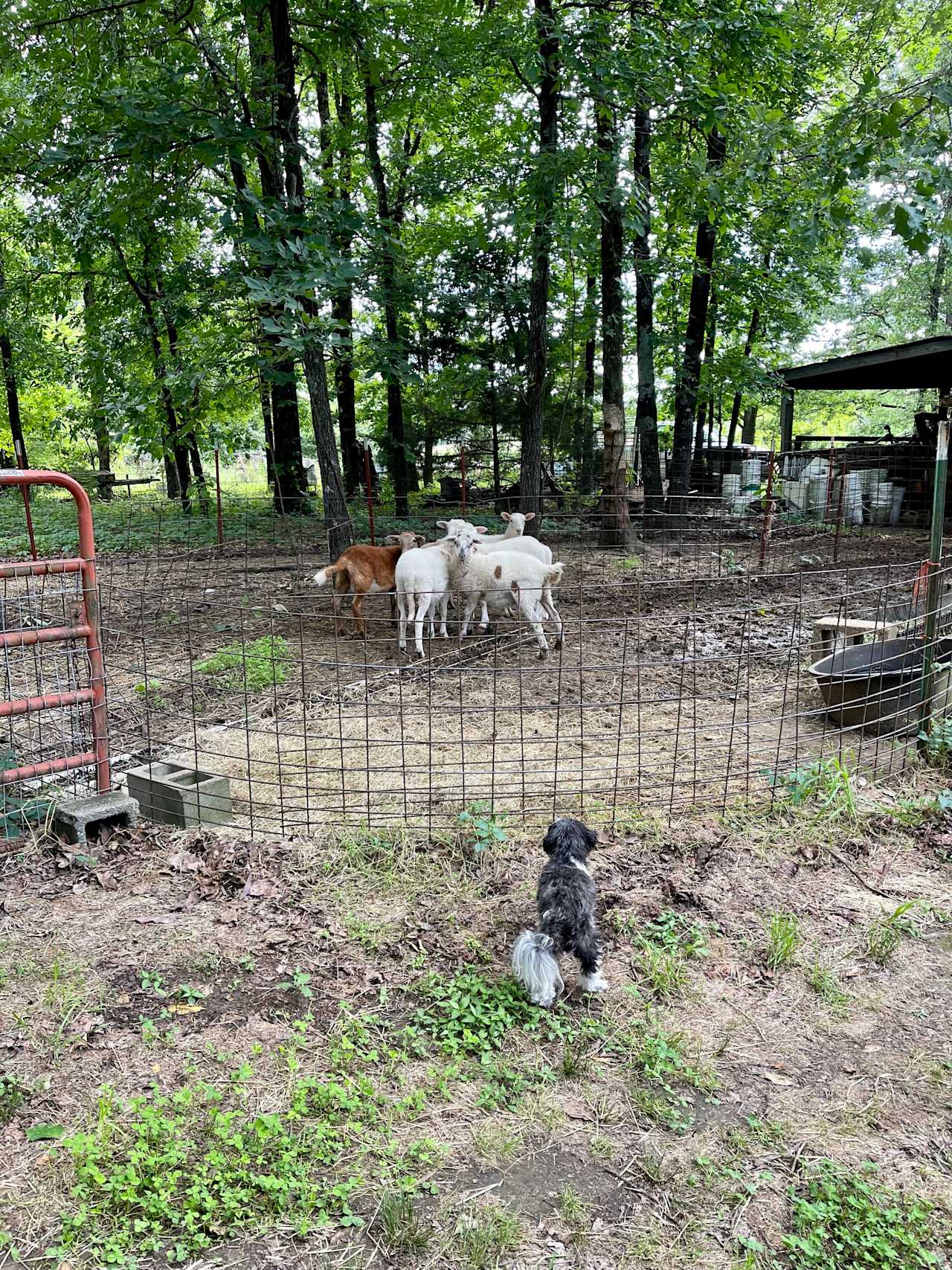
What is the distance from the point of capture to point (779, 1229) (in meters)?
2.49

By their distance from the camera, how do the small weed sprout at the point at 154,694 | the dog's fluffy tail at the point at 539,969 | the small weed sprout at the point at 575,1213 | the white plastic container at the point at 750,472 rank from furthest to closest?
the white plastic container at the point at 750,472
the small weed sprout at the point at 154,694
the dog's fluffy tail at the point at 539,969
the small weed sprout at the point at 575,1213

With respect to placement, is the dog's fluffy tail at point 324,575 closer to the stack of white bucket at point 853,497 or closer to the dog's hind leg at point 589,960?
the dog's hind leg at point 589,960

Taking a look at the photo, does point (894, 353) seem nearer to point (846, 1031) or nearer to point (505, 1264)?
point (846, 1031)

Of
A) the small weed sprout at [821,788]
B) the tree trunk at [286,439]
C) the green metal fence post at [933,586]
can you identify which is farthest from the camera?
the tree trunk at [286,439]

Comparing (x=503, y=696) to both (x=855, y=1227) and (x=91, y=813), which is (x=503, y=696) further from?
(x=855, y=1227)

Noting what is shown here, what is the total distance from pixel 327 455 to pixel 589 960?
25.6ft

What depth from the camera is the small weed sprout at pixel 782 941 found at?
374cm

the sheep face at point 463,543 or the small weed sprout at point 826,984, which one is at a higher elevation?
the sheep face at point 463,543

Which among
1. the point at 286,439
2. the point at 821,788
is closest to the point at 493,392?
the point at 286,439

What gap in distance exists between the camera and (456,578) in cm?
866

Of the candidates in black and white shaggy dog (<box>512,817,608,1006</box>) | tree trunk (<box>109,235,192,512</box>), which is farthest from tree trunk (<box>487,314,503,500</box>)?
black and white shaggy dog (<box>512,817,608,1006</box>)

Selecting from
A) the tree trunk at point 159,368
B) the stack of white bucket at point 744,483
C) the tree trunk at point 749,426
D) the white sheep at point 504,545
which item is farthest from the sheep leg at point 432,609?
the tree trunk at point 749,426

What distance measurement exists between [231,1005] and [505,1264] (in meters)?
1.49

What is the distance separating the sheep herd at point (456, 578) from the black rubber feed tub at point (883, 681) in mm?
2401
